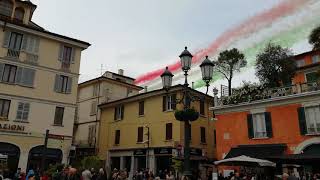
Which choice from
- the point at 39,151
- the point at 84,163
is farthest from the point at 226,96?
the point at 39,151

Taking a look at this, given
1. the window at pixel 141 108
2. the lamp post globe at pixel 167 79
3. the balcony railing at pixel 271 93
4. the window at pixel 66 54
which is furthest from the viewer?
the window at pixel 141 108

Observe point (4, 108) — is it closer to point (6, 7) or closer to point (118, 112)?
point (6, 7)

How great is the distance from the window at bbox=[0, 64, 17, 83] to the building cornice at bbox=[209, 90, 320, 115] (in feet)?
50.7

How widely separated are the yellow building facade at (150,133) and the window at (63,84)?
283 inches

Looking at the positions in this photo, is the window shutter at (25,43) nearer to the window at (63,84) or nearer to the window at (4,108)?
the window at (63,84)

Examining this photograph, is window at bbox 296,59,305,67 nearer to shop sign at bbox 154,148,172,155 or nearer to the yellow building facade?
the yellow building facade

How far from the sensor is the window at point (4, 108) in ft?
74.8

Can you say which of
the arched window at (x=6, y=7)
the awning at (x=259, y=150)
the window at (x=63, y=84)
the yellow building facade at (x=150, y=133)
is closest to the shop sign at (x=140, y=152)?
the yellow building facade at (x=150, y=133)

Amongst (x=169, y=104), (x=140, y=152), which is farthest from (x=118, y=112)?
(x=169, y=104)

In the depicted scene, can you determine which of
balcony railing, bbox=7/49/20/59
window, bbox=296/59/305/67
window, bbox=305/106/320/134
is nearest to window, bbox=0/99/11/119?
balcony railing, bbox=7/49/20/59

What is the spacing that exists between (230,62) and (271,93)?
6.25m

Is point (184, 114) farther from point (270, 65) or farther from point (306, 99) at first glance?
point (270, 65)

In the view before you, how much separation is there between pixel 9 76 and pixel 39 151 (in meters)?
6.11

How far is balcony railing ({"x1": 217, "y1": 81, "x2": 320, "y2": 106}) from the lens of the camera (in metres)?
19.3
